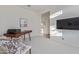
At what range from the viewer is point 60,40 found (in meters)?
6.68

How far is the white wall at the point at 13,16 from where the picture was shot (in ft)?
29.7

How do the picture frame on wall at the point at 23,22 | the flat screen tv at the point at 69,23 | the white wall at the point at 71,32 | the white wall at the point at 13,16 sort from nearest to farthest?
the flat screen tv at the point at 69,23 < the white wall at the point at 71,32 < the white wall at the point at 13,16 < the picture frame on wall at the point at 23,22

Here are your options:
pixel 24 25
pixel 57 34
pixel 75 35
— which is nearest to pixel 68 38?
pixel 75 35

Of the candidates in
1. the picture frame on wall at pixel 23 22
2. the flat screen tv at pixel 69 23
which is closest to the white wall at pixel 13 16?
the picture frame on wall at pixel 23 22

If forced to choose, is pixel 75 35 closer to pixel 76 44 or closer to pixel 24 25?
pixel 76 44

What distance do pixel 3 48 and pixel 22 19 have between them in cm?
694

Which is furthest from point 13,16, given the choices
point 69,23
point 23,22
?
point 69,23

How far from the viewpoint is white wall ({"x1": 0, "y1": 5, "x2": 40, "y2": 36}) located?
9.06 meters

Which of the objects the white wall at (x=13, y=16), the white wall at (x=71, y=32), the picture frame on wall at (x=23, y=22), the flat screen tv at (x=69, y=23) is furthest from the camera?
the picture frame on wall at (x=23, y=22)

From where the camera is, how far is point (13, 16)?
368 inches

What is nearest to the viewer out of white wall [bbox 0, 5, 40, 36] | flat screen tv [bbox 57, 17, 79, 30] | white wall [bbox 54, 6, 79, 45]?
flat screen tv [bbox 57, 17, 79, 30]

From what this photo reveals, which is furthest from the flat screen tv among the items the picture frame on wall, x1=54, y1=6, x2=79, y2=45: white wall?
the picture frame on wall

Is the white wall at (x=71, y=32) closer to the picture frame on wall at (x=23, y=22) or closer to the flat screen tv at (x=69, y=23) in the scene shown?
the flat screen tv at (x=69, y=23)

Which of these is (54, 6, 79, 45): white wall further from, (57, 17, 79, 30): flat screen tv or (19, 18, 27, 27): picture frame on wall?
(19, 18, 27, 27): picture frame on wall
